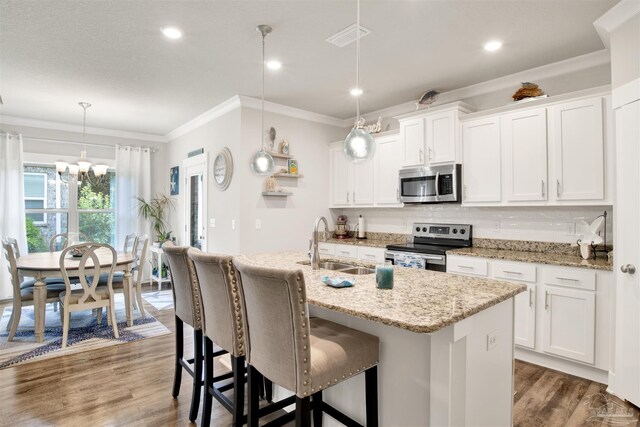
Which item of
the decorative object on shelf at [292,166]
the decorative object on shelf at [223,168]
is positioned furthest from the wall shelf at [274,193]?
the decorative object on shelf at [223,168]

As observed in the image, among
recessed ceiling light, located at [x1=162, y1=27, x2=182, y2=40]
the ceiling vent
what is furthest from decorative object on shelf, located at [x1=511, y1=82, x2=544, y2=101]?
recessed ceiling light, located at [x1=162, y1=27, x2=182, y2=40]

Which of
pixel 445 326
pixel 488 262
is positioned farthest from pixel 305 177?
pixel 445 326

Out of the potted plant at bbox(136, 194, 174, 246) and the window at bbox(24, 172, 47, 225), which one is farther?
the potted plant at bbox(136, 194, 174, 246)

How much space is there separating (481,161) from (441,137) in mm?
493

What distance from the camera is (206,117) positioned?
4.93 m

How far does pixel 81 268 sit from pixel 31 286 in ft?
2.81

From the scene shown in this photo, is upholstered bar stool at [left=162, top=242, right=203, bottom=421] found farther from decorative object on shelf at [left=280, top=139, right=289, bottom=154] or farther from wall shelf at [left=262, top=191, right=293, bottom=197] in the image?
decorative object on shelf at [left=280, top=139, right=289, bottom=154]

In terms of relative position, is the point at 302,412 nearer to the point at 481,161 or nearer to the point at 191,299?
the point at 191,299

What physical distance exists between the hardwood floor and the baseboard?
6 cm

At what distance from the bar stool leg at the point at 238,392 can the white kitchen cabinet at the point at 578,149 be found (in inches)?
114

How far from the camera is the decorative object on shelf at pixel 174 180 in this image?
5.94m

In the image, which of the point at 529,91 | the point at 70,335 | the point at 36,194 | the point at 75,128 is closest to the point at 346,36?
the point at 529,91

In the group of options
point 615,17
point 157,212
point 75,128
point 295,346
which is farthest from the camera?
point 157,212

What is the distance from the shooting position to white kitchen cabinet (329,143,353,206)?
4926mm
